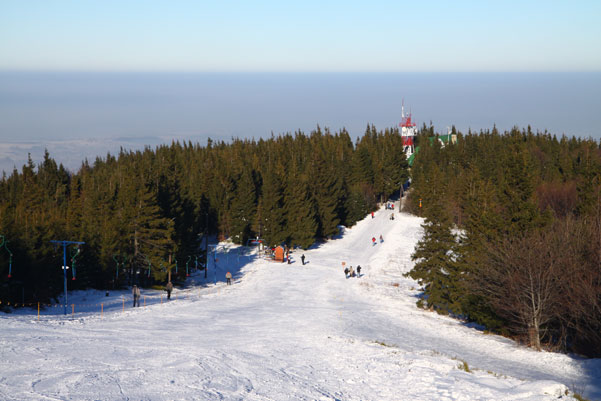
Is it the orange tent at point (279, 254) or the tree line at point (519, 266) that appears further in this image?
the orange tent at point (279, 254)

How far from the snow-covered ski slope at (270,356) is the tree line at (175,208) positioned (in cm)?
656

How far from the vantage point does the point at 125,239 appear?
43.2 metres

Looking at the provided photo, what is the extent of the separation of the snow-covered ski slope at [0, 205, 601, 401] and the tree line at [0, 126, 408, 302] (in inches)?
258

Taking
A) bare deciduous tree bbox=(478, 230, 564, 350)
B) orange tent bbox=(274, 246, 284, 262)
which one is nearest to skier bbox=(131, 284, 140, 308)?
bare deciduous tree bbox=(478, 230, 564, 350)

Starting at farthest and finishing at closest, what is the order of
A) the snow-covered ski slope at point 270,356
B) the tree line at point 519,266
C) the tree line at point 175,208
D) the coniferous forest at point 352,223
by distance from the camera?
the tree line at point 175,208 < the coniferous forest at point 352,223 < the tree line at point 519,266 < the snow-covered ski slope at point 270,356

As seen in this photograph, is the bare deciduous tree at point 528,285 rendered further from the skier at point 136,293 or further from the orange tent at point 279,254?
the orange tent at point 279,254

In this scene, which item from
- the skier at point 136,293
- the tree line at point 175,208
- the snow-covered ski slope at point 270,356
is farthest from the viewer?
the tree line at point 175,208

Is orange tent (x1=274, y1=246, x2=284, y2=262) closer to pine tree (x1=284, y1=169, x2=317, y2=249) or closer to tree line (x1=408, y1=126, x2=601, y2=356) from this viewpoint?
pine tree (x1=284, y1=169, x2=317, y2=249)

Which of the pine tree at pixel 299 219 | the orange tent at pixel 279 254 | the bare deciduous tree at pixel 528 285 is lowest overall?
the orange tent at pixel 279 254

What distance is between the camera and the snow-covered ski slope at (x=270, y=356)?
15.5 metres

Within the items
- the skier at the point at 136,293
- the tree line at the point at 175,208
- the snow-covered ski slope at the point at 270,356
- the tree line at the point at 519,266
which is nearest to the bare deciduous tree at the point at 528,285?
the tree line at the point at 519,266

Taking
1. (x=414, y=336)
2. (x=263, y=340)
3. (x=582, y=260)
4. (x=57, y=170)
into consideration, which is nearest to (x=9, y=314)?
(x=263, y=340)

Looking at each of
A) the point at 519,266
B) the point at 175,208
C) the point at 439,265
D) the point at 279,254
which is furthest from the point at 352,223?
the point at 519,266

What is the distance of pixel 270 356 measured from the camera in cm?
2050
